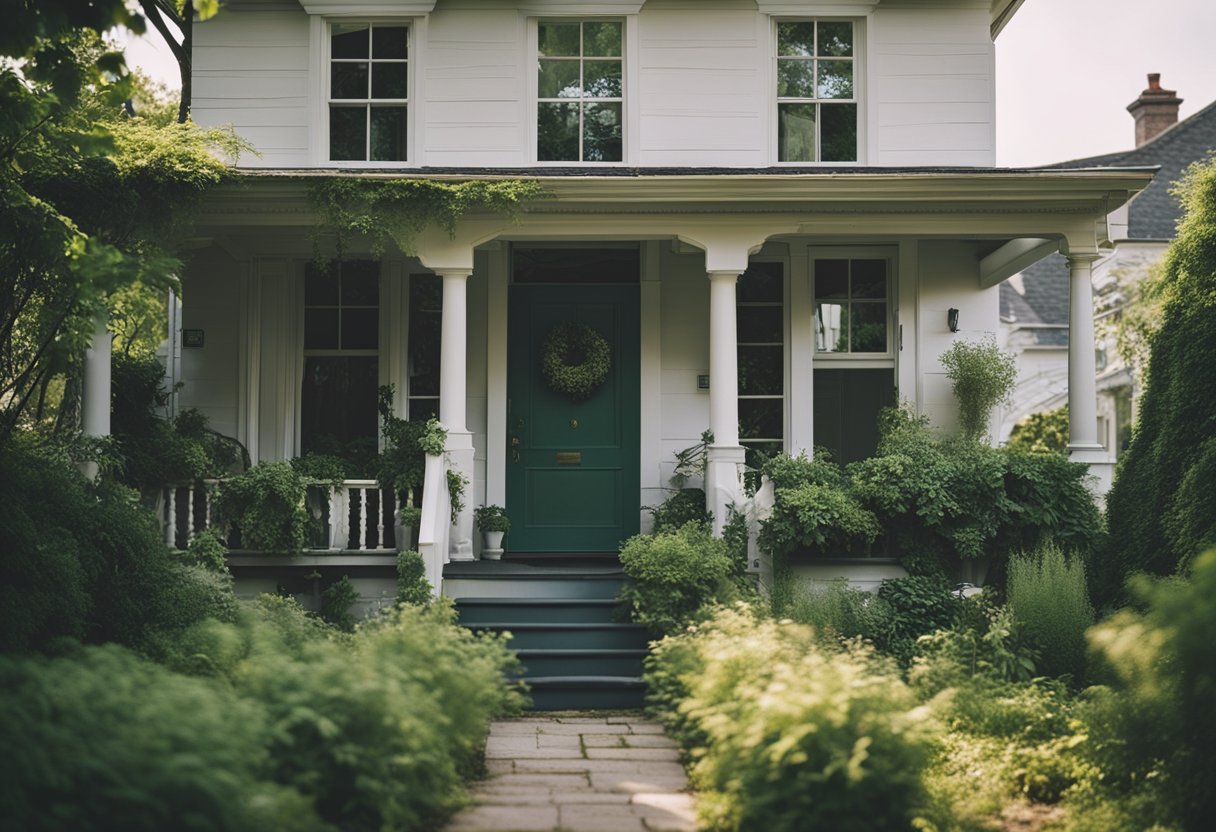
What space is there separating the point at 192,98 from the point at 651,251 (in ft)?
15.2

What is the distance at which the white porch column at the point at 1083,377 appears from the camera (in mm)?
10109

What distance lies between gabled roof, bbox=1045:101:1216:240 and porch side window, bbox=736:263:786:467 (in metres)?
15.0

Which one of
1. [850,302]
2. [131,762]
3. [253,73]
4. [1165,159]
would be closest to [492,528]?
[850,302]

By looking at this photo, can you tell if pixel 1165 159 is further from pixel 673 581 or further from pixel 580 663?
pixel 580 663

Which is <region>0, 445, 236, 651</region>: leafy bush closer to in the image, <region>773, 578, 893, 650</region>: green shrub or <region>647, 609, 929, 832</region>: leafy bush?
<region>647, 609, 929, 832</region>: leafy bush

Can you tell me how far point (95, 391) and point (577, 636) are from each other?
4.22 meters

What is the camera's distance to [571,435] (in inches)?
443

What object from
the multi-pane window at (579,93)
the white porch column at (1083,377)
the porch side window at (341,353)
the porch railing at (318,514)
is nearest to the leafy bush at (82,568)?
the porch railing at (318,514)

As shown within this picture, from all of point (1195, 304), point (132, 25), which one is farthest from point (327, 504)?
point (1195, 304)

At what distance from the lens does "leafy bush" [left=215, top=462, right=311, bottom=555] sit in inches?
370

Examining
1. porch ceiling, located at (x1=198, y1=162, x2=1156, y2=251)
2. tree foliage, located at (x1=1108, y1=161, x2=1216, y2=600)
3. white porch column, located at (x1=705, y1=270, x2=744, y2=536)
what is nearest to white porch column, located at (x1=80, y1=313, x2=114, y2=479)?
porch ceiling, located at (x1=198, y1=162, x2=1156, y2=251)

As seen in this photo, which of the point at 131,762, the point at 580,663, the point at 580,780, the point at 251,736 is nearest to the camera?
the point at 131,762

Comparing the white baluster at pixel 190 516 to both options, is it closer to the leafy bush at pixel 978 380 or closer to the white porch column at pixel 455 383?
the white porch column at pixel 455 383

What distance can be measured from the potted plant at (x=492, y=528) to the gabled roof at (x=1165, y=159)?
58.1ft
